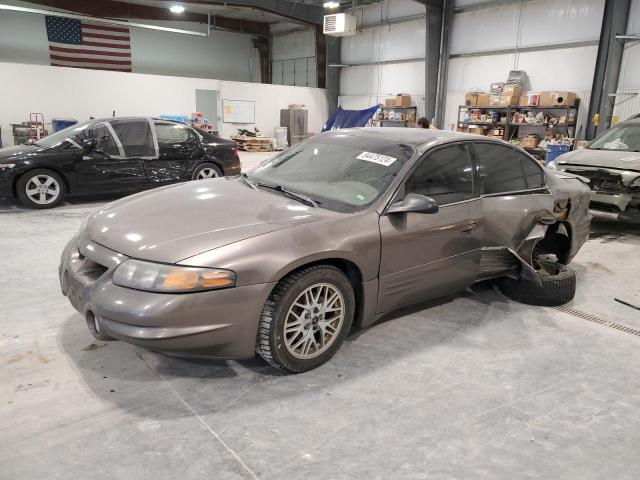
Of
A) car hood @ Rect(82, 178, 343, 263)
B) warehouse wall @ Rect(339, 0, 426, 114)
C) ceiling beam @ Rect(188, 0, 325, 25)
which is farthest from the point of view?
warehouse wall @ Rect(339, 0, 426, 114)

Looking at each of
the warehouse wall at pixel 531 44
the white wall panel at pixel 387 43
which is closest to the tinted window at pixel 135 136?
the warehouse wall at pixel 531 44

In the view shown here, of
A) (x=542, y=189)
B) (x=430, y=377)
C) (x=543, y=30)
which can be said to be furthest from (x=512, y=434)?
(x=543, y=30)

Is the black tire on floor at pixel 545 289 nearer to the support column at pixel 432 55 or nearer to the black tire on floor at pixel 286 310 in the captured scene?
the black tire on floor at pixel 286 310

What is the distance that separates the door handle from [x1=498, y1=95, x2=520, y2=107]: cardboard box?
11472mm

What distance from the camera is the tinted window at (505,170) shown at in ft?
11.8

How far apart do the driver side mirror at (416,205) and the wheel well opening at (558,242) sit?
2035 mm

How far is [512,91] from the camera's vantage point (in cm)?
1341

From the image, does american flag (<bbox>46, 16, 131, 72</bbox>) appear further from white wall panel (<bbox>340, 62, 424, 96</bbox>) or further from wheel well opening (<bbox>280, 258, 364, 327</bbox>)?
wheel well opening (<bbox>280, 258, 364, 327</bbox>)

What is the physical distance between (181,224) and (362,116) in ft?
45.2

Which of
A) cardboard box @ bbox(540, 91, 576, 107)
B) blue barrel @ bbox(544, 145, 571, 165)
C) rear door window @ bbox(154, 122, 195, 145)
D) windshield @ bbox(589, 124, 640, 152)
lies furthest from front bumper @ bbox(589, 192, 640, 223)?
cardboard box @ bbox(540, 91, 576, 107)

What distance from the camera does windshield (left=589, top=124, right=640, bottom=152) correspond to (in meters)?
7.03

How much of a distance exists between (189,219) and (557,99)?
12.5 m

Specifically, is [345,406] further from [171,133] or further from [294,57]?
Result: [294,57]

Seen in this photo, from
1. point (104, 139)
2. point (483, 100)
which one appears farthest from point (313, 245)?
point (483, 100)
